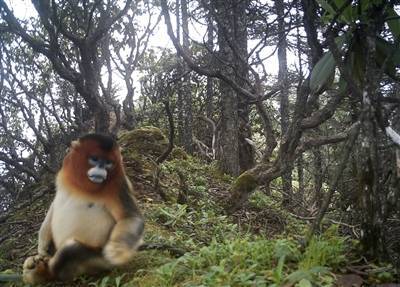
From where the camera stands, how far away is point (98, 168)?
3359mm

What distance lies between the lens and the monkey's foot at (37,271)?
11.5 ft

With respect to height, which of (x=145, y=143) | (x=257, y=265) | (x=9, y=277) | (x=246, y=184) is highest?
(x=145, y=143)

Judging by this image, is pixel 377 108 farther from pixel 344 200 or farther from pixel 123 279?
pixel 123 279

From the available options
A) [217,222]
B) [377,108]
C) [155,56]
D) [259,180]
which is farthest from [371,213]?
[155,56]

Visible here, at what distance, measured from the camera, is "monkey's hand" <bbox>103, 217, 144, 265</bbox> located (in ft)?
10.6

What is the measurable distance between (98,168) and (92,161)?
87 mm

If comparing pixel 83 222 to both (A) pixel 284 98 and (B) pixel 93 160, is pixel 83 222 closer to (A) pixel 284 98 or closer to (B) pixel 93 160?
(B) pixel 93 160

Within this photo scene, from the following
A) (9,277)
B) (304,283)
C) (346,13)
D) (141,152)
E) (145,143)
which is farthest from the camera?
(145,143)

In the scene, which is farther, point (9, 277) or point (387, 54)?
point (9, 277)

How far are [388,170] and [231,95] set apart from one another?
16.3 ft

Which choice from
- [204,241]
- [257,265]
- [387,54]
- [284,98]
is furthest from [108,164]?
[284,98]

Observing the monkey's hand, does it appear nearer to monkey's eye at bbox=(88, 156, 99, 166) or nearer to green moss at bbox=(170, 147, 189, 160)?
monkey's eye at bbox=(88, 156, 99, 166)

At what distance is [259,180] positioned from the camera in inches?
229

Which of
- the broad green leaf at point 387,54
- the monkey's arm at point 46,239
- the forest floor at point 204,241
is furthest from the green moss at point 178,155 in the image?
the broad green leaf at point 387,54
